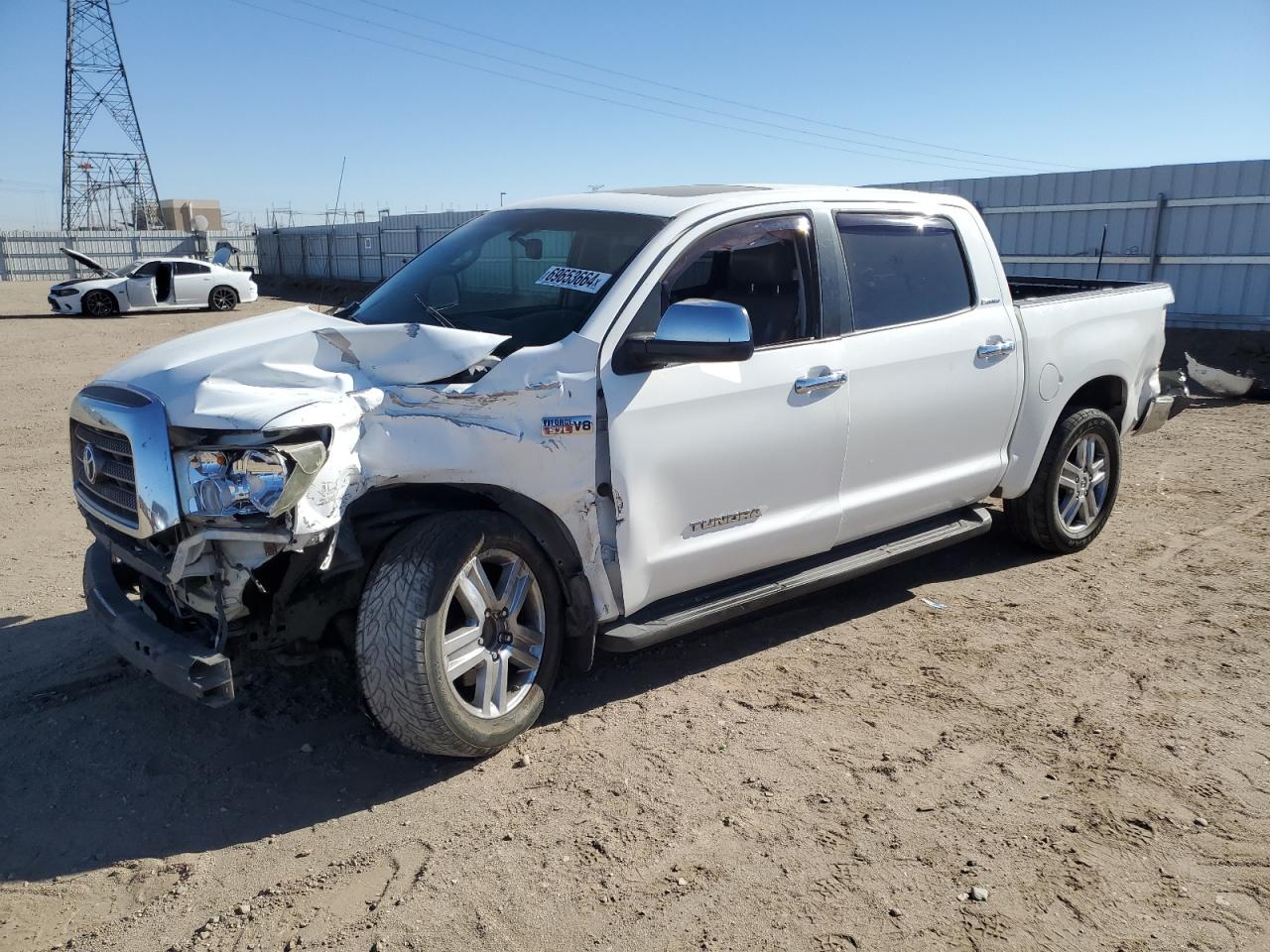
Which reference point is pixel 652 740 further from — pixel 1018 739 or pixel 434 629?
pixel 1018 739

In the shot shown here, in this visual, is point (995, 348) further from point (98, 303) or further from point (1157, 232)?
point (98, 303)

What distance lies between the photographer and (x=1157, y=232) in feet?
45.6

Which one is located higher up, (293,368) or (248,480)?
(293,368)

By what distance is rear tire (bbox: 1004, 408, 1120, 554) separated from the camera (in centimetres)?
555

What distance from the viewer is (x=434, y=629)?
3260 mm

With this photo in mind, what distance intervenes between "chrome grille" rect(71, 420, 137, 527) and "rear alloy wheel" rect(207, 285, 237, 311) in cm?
2255

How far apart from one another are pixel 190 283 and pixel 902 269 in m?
22.7

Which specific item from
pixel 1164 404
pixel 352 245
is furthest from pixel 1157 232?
pixel 352 245

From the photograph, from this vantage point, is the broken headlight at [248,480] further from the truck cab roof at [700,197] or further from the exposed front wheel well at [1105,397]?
the exposed front wheel well at [1105,397]

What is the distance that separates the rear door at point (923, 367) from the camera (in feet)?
14.6

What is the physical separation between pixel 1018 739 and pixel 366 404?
2741mm

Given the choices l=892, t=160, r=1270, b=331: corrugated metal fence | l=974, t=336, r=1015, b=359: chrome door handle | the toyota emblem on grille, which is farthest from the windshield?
l=892, t=160, r=1270, b=331: corrugated metal fence

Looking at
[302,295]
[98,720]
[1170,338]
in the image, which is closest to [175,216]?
[302,295]

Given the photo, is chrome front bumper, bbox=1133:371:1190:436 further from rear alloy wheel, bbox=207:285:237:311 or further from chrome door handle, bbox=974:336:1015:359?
rear alloy wheel, bbox=207:285:237:311
